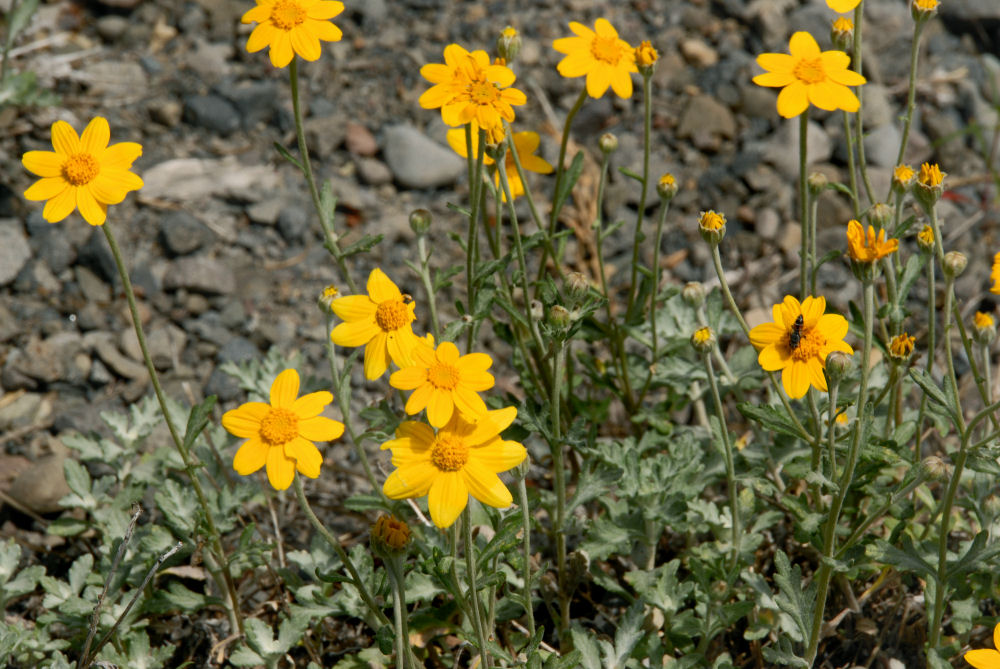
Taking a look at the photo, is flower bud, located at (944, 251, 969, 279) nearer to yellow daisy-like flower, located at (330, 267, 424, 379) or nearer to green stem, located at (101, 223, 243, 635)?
yellow daisy-like flower, located at (330, 267, 424, 379)

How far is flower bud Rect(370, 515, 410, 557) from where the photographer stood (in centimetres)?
241

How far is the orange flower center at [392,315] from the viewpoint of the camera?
2.67 m

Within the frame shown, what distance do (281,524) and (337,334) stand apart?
146cm

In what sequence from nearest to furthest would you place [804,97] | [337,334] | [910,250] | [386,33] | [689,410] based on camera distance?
[337,334], [804,97], [689,410], [910,250], [386,33]

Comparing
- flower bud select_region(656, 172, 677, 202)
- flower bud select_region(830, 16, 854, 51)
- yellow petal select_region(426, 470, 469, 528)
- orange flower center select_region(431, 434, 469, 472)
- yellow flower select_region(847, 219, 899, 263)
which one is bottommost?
yellow petal select_region(426, 470, 469, 528)

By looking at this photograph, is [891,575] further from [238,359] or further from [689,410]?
[238,359]

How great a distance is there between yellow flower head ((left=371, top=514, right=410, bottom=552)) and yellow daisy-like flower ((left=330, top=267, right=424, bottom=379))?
1.45 feet

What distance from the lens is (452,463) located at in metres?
2.40

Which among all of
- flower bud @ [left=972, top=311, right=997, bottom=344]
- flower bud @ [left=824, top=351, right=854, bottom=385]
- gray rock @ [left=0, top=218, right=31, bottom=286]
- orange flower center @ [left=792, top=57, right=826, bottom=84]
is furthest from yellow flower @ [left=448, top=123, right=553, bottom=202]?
gray rock @ [left=0, top=218, right=31, bottom=286]

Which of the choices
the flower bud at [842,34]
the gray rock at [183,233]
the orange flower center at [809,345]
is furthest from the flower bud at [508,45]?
the gray rock at [183,233]

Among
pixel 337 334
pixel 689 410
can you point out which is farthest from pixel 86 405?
pixel 689 410

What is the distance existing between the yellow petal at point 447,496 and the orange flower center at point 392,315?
1.60 ft

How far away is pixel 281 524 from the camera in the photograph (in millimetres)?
3838

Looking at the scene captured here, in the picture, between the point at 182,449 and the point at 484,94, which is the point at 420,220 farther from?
the point at 182,449
